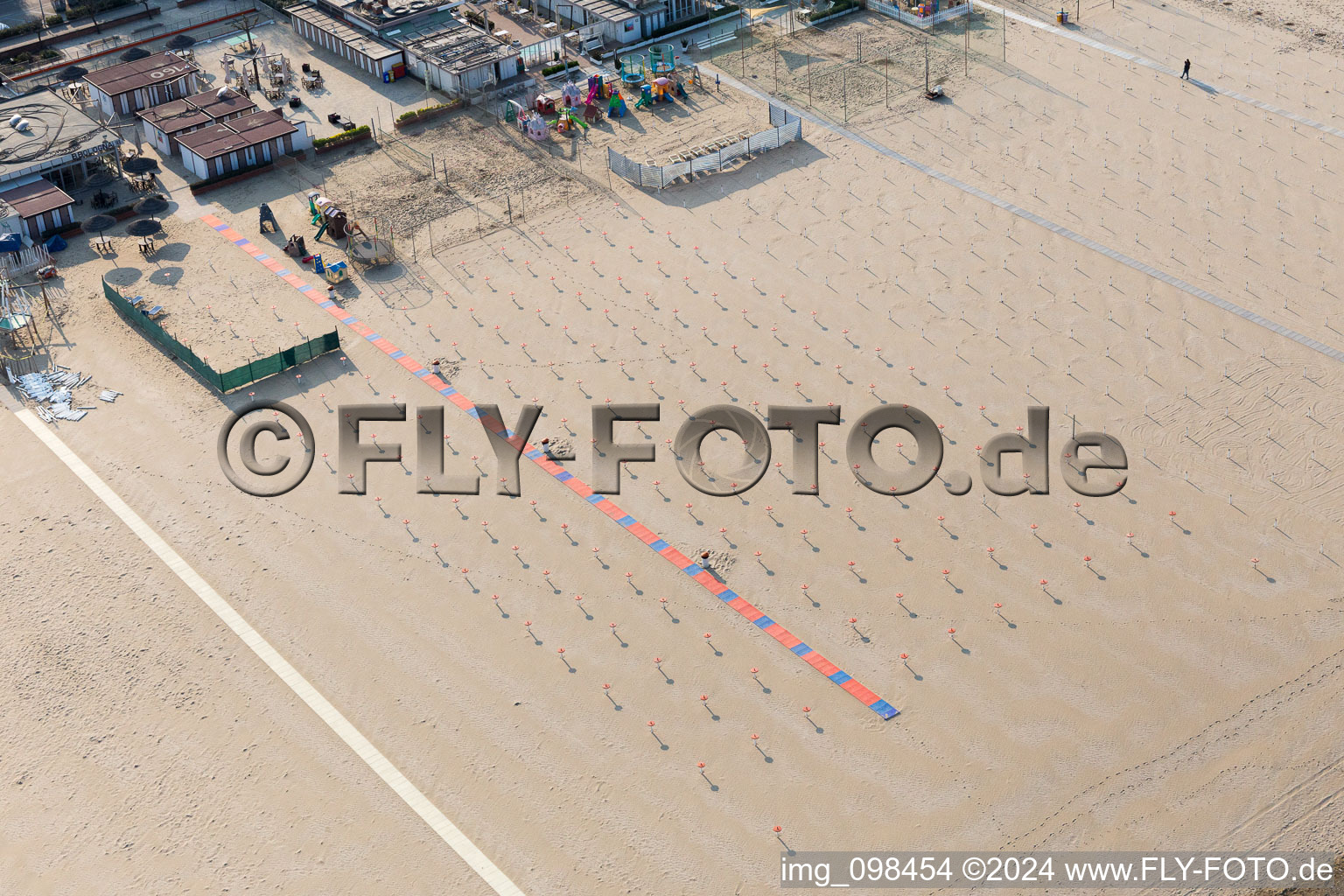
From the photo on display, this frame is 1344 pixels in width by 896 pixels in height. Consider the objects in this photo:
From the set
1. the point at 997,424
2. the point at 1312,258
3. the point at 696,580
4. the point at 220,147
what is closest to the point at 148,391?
the point at 220,147

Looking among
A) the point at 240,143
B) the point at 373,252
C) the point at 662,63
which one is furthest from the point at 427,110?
the point at 373,252

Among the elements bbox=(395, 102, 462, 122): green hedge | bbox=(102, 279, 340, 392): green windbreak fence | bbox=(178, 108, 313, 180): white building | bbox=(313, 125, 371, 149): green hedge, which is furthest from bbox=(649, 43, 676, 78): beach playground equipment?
bbox=(102, 279, 340, 392): green windbreak fence

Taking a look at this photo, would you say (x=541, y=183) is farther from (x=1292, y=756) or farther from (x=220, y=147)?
(x=1292, y=756)

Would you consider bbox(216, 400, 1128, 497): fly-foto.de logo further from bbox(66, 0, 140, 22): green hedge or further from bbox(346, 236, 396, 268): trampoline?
bbox(66, 0, 140, 22): green hedge

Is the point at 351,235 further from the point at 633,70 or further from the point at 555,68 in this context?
the point at 633,70

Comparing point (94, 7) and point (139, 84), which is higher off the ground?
point (94, 7)

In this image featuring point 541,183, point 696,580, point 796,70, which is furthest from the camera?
point 796,70
